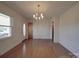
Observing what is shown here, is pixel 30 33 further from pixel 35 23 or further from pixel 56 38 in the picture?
pixel 56 38

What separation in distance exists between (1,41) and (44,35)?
855 centimetres

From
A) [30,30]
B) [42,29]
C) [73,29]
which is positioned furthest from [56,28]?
[30,30]

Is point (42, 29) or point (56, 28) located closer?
point (56, 28)

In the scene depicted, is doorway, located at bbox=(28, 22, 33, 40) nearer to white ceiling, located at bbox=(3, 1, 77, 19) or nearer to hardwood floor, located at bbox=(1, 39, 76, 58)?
hardwood floor, located at bbox=(1, 39, 76, 58)

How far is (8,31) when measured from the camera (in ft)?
21.0

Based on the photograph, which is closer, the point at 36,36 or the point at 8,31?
the point at 8,31

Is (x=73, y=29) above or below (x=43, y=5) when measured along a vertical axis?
below

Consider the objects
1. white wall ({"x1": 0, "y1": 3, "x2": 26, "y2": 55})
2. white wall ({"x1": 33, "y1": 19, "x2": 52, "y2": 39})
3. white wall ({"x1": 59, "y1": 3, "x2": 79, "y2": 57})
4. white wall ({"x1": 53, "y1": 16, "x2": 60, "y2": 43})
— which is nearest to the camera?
white wall ({"x1": 59, "y1": 3, "x2": 79, "y2": 57})

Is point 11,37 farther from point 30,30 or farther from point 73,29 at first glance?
point 30,30

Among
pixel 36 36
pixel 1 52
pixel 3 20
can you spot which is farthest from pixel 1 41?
pixel 36 36

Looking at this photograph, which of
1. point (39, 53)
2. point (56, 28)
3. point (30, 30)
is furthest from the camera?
point (30, 30)

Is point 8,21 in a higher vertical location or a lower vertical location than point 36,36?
higher

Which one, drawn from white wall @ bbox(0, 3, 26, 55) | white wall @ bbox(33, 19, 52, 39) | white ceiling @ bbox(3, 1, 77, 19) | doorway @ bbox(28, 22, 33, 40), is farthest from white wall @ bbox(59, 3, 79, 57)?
doorway @ bbox(28, 22, 33, 40)

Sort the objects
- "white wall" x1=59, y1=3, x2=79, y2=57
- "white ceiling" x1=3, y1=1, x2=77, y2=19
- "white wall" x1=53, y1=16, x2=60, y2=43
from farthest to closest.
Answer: "white wall" x1=53, y1=16, x2=60, y2=43, "white wall" x1=59, y1=3, x2=79, y2=57, "white ceiling" x1=3, y1=1, x2=77, y2=19
